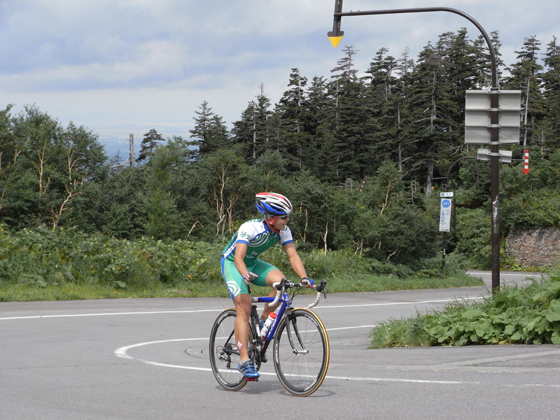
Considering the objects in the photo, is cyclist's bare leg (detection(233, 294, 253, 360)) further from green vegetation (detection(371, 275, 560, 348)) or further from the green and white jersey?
green vegetation (detection(371, 275, 560, 348))

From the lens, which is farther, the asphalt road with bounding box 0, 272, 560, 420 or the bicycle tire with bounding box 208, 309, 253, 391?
the bicycle tire with bounding box 208, 309, 253, 391

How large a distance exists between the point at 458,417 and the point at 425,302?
1605 centimetres

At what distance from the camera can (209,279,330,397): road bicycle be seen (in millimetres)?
5688

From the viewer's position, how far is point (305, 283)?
5836mm

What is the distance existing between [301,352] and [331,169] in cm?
8027

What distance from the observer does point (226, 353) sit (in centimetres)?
665

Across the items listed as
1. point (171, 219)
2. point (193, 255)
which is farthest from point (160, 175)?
point (193, 255)

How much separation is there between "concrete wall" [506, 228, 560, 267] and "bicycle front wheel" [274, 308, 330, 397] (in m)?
43.9

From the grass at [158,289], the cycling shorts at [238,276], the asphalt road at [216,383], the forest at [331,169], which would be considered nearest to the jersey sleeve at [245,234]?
the cycling shorts at [238,276]

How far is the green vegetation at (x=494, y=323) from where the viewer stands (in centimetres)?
855

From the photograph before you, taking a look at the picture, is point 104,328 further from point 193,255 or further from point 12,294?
point 193,255

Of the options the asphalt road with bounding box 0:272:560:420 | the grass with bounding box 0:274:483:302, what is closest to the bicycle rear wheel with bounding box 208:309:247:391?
the asphalt road with bounding box 0:272:560:420

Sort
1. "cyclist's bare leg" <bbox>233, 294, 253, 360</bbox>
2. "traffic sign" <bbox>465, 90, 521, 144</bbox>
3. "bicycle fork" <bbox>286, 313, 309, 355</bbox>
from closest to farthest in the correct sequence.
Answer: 1. "bicycle fork" <bbox>286, 313, 309, 355</bbox>
2. "cyclist's bare leg" <bbox>233, 294, 253, 360</bbox>
3. "traffic sign" <bbox>465, 90, 521, 144</bbox>

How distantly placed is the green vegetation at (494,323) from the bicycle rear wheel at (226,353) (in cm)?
378
